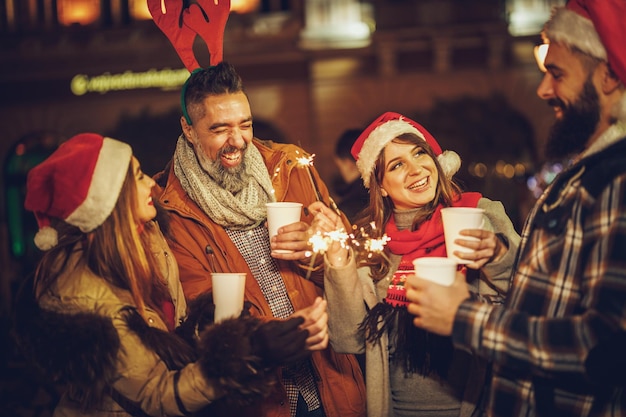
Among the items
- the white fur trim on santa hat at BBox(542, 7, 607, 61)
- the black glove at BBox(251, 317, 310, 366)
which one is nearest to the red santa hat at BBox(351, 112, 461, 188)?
the white fur trim on santa hat at BBox(542, 7, 607, 61)

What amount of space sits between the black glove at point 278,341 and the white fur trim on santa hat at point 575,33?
133 cm

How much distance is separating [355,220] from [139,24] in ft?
58.5

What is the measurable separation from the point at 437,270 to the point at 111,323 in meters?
1.16

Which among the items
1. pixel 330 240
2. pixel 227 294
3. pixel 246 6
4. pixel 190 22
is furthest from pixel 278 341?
pixel 246 6

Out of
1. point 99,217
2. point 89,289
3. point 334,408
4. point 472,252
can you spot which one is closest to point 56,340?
point 89,289

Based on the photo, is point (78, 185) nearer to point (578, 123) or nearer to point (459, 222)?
point (459, 222)

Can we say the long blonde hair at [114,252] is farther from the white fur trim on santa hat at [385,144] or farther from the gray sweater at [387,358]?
the white fur trim on santa hat at [385,144]

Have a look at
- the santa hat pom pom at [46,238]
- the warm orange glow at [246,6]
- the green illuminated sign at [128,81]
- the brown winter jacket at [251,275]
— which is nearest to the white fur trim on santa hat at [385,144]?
the brown winter jacket at [251,275]

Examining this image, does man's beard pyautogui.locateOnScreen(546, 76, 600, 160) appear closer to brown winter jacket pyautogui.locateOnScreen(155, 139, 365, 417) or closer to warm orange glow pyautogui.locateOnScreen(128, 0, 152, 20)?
brown winter jacket pyautogui.locateOnScreen(155, 139, 365, 417)

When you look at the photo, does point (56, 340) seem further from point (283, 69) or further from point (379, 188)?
point (283, 69)

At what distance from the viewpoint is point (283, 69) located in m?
19.6

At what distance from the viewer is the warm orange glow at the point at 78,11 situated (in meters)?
20.4

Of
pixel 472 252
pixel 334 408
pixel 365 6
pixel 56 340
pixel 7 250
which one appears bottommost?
pixel 7 250

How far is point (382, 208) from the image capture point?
11.5ft
